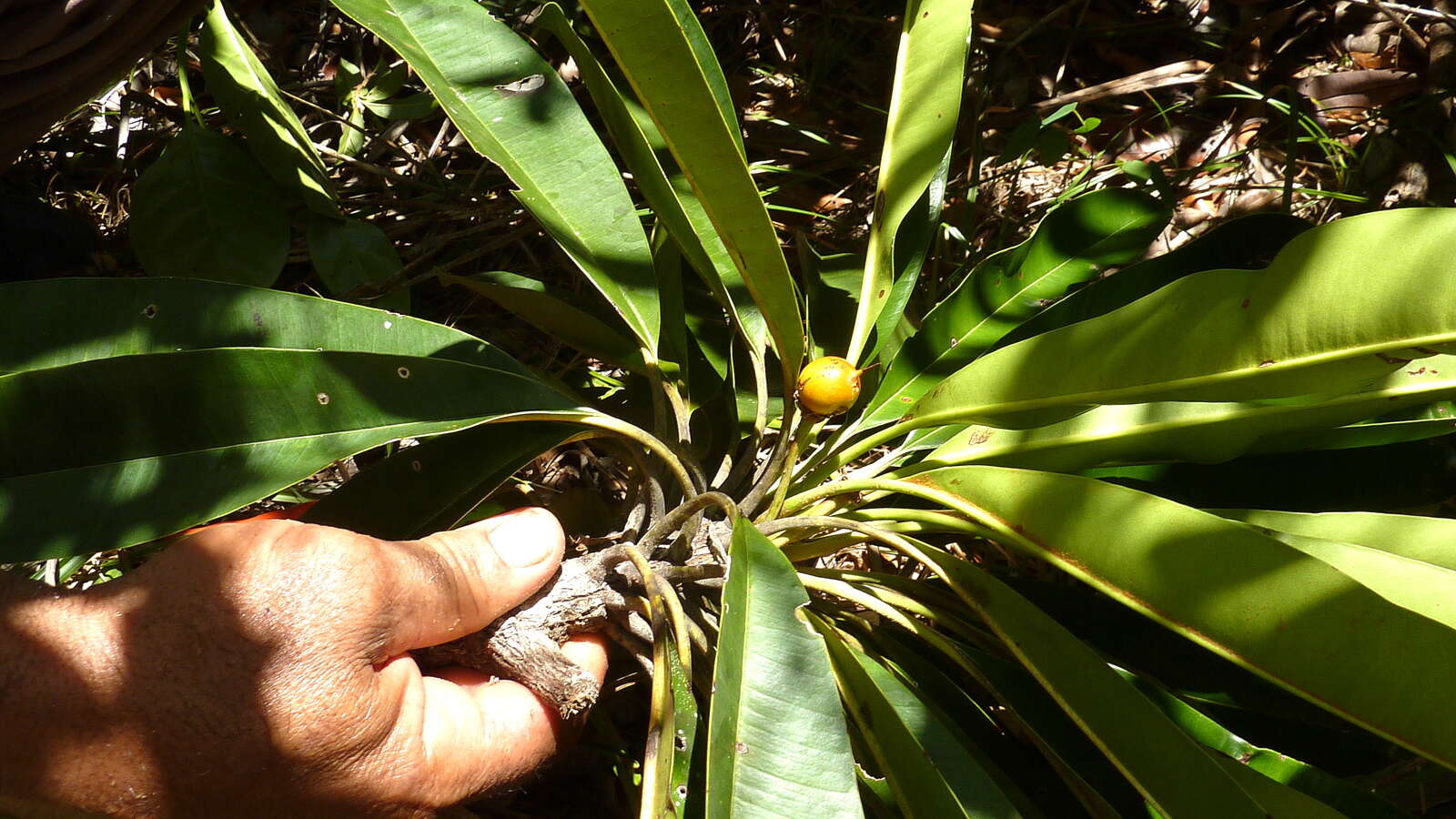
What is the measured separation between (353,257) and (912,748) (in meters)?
1.01

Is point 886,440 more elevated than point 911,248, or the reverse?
point 911,248

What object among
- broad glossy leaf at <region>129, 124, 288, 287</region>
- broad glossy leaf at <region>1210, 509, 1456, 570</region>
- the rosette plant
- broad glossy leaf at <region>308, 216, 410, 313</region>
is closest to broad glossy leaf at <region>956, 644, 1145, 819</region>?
the rosette plant

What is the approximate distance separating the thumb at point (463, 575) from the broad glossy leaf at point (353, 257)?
55cm

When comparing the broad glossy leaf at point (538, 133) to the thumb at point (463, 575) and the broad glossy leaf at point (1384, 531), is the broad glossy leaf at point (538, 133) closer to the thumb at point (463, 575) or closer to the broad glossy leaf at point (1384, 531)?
the thumb at point (463, 575)

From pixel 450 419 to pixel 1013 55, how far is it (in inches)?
53.0

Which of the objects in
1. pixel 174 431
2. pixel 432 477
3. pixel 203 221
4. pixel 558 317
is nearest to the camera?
pixel 174 431

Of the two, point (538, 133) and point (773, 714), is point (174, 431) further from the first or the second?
point (773, 714)

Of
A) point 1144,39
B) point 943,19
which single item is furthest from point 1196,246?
point 1144,39

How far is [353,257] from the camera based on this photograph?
134cm

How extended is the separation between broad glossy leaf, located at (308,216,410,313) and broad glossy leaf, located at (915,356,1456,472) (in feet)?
2.84

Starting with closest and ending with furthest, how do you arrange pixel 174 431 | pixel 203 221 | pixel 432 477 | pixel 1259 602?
pixel 1259 602, pixel 174 431, pixel 432 477, pixel 203 221

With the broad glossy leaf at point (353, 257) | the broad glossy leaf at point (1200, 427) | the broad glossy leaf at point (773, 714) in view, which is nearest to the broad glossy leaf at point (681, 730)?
the broad glossy leaf at point (773, 714)

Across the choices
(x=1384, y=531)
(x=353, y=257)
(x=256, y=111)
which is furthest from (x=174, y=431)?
(x=1384, y=531)

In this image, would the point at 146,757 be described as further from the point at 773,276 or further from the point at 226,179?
the point at 226,179
